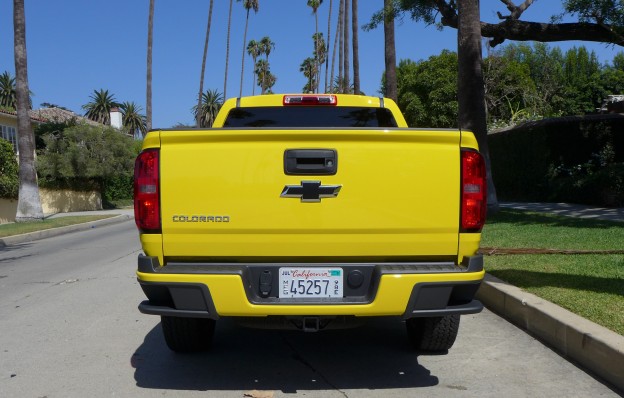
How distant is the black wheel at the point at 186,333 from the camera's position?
4.61m

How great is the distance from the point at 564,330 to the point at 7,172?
79.8 ft

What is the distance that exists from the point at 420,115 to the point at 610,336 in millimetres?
35091

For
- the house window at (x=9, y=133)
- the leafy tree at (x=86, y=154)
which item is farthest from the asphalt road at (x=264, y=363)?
the leafy tree at (x=86, y=154)

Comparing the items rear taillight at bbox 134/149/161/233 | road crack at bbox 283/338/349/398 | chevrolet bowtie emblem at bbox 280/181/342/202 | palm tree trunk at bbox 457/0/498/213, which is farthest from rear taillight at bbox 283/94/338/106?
palm tree trunk at bbox 457/0/498/213

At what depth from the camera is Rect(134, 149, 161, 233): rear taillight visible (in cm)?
376

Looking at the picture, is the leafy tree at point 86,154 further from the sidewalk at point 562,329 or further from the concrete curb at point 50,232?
the sidewalk at point 562,329

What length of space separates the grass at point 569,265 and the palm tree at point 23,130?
16.2m

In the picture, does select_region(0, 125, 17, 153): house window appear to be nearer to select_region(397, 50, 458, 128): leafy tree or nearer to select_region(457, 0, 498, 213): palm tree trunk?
select_region(397, 50, 458, 128): leafy tree

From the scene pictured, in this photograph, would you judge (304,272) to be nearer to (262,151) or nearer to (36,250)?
(262,151)

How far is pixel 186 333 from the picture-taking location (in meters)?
4.70

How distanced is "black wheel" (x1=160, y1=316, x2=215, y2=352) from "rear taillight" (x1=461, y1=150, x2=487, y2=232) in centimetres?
216

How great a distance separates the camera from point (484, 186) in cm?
387

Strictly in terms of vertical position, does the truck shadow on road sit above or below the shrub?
below

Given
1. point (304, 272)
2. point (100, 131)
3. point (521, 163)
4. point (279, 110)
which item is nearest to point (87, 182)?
point (100, 131)
